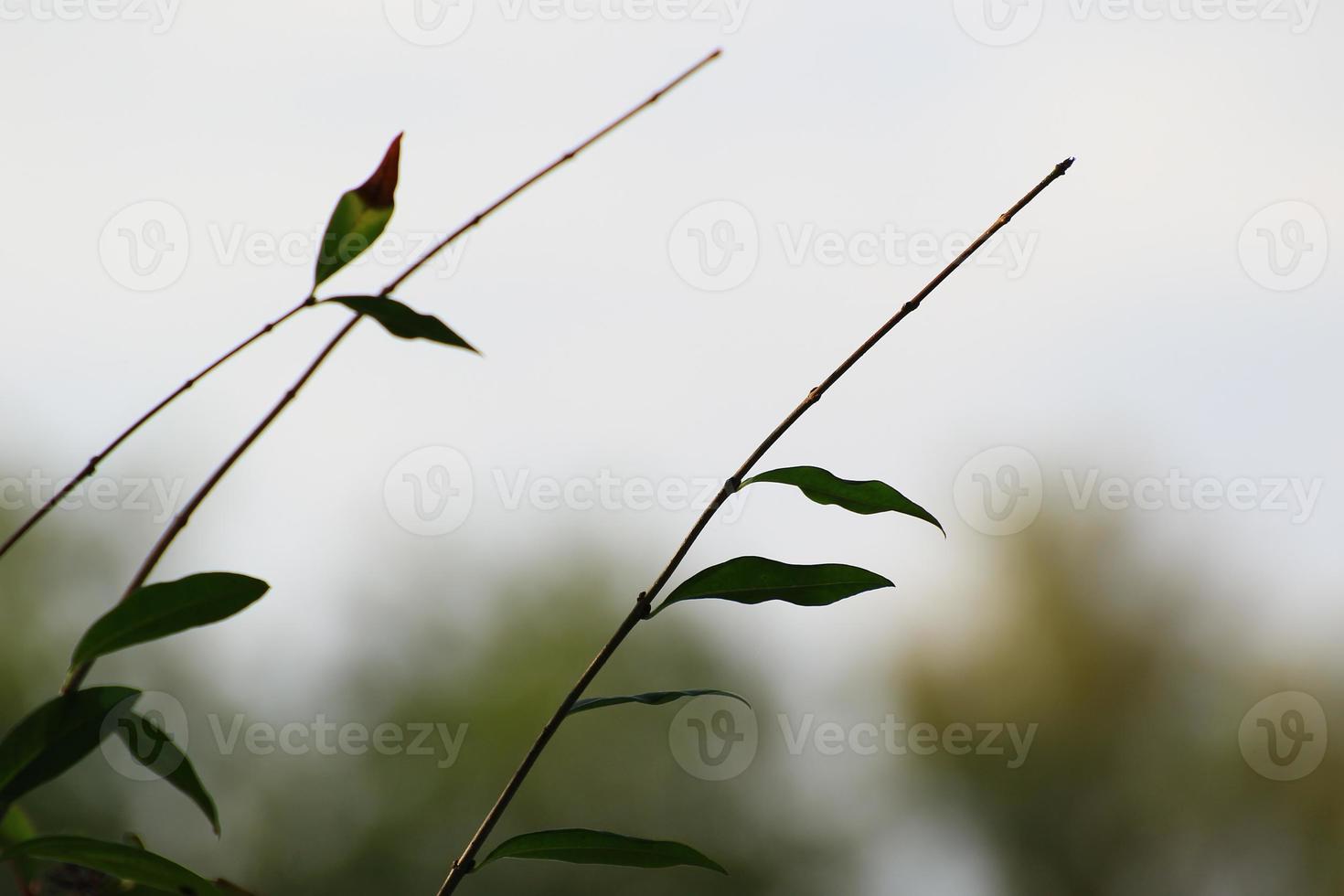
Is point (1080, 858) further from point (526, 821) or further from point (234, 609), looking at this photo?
point (234, 609)

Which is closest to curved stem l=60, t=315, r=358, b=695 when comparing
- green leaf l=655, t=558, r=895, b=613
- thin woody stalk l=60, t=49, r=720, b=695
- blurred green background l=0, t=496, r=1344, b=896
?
thin woody stalk l=60, t=49, r=720, b=695

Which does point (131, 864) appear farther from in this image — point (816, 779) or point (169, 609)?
point (816, 779)

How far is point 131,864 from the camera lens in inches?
12.5

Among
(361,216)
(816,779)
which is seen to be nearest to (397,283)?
(361,216)

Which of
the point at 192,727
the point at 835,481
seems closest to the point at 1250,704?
the point at 192,727

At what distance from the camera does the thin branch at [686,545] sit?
14.1 inches

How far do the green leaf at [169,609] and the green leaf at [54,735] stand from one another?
0.04 feet

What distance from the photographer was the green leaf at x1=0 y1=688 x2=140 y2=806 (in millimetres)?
307

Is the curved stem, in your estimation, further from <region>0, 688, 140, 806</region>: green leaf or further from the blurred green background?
the blurred green background

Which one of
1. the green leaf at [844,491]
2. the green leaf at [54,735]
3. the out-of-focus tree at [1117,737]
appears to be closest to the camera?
the green leaf at [54,735]

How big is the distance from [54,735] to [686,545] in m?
0.20

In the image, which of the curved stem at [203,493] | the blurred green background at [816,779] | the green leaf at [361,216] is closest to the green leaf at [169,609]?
the curved stem at [203,493]

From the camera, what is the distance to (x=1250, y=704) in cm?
499

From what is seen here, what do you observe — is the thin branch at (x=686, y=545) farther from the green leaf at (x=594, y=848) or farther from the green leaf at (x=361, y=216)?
the green leaf at (x=361, y=216)
